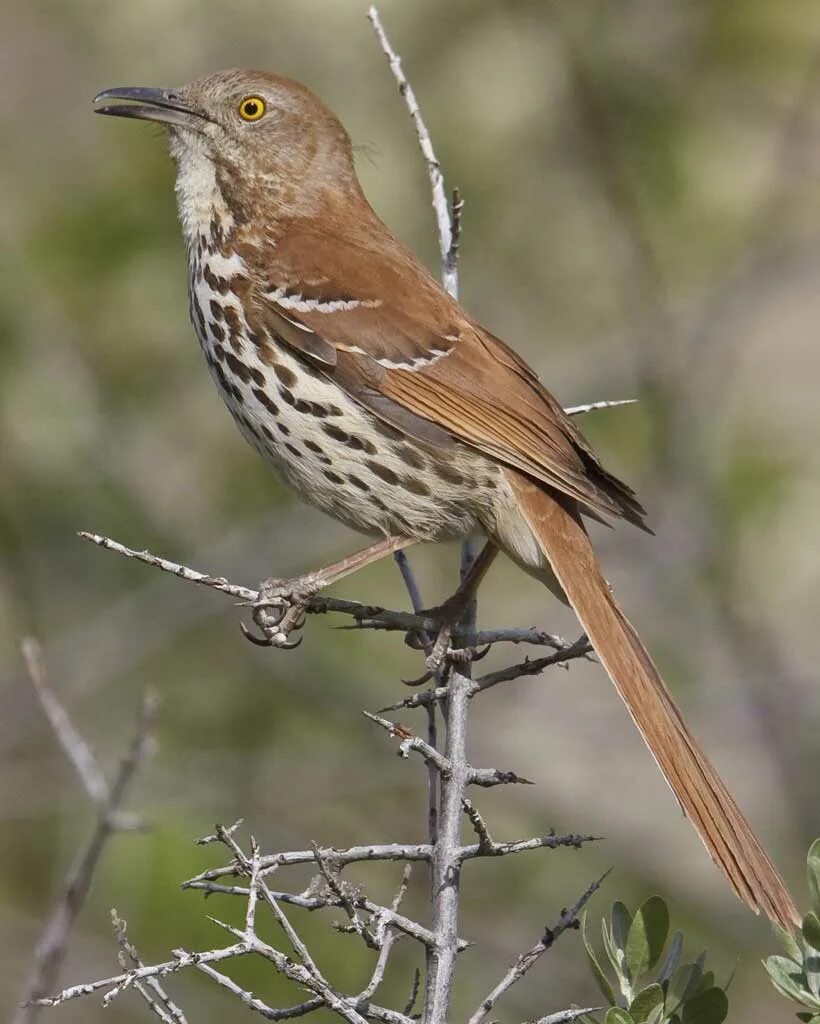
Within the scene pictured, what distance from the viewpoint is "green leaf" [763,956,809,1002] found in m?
2.47

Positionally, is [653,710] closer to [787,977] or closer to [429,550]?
[787,977]

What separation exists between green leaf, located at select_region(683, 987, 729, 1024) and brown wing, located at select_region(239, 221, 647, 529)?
1545 mm

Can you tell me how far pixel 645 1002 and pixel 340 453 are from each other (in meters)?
1.78

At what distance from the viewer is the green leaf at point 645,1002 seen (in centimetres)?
253

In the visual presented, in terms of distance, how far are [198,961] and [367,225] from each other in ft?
8.04

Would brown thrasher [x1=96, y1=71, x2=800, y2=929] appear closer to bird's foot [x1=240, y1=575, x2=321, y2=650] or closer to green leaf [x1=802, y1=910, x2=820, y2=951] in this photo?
bird's foot [x1=240, y1=575, x2=321, y2=650]

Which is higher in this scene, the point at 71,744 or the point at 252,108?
the point at 252,108

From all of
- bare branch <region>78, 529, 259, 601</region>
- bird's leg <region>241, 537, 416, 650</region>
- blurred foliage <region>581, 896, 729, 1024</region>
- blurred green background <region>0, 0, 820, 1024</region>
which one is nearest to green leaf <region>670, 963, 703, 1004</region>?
blurred foliage <region>581, 896, 729, 1024</region>

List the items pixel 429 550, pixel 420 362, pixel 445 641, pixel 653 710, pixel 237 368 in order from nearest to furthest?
1. pixel 653 710
2. pixel 445 641
3. pixel 237 368
4. pixel 420 362
5. pixel 429 550

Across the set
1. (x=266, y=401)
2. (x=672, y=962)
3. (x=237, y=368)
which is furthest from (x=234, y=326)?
(x=672, y=962)

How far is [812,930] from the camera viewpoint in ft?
8.15

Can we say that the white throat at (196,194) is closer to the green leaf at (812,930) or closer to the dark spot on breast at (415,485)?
the dark spot on breast at (415,485)

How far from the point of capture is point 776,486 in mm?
5871

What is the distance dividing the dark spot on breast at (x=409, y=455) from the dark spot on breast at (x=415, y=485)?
0.03 meters
